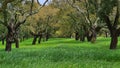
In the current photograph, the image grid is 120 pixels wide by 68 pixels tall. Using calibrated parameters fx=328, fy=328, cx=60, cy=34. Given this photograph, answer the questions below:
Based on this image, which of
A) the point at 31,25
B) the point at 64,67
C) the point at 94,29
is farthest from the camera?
the point at 31,25

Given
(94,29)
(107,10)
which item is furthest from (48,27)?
(107,10)

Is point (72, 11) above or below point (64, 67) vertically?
above

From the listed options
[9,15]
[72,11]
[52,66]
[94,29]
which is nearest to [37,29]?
[72,11]

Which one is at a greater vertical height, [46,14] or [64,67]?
[46,14]

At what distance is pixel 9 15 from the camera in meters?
38.8

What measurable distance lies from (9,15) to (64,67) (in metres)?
24.2

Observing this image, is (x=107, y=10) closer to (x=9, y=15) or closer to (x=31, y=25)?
(x=9, y=15)

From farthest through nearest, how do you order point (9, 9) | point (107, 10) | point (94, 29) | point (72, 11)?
point (72, 11), point (94, 29), point (9, 9), point (107, 10)

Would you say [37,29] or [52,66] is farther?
[37,29]

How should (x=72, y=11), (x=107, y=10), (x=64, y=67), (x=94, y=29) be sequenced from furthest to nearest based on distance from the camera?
(x=72, y=11) < (x=94, y=29) < (x=107, y=10) < (x=64, y=67)

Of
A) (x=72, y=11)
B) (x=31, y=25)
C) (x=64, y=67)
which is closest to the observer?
(x=64, y=67)

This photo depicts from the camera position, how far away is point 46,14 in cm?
7981

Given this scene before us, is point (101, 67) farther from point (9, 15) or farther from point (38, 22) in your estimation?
point (38, 22)

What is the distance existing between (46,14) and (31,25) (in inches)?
201
